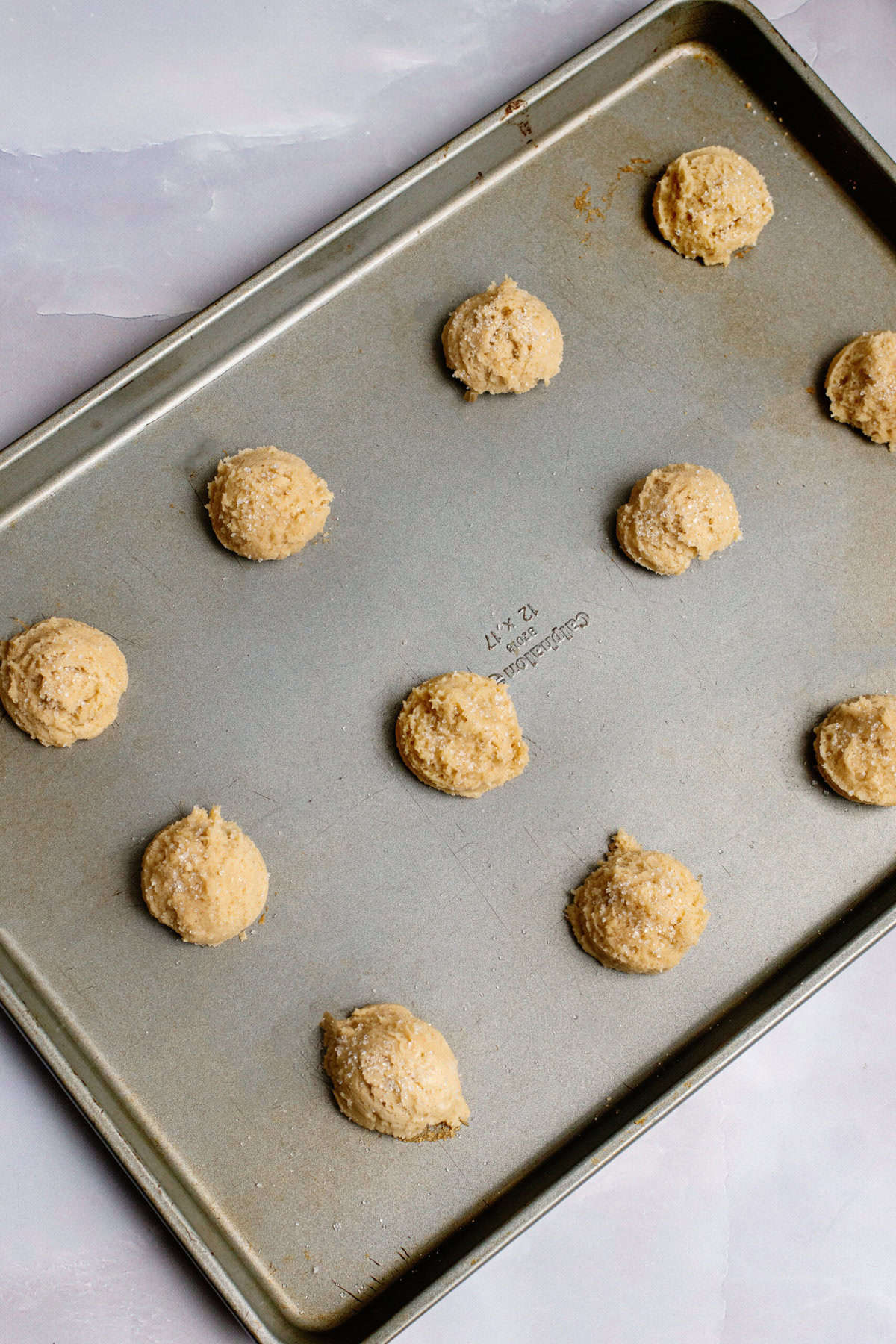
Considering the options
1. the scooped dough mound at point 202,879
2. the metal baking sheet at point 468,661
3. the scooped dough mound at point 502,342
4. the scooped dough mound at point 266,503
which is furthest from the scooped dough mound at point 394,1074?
the scooped dough mound at point 502,342

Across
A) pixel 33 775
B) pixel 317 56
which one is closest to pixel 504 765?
pixel 33 775

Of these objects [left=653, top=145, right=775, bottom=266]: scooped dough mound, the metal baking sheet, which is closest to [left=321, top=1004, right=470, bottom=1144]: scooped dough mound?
the metal baking sheet

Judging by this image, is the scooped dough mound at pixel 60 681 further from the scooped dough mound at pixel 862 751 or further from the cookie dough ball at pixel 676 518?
the scooped dough mound at pixel 862 751

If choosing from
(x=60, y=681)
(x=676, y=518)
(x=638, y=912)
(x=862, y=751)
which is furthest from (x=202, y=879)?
(x=862, y=751)

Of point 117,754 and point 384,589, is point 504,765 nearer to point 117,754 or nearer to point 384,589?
point 384,589

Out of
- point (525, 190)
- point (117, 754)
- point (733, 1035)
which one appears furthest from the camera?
point (525, 190)

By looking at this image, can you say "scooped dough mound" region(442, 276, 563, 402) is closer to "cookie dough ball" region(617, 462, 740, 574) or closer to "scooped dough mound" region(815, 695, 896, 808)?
"cookie dough ball" region(617, 462, 740, 574)
